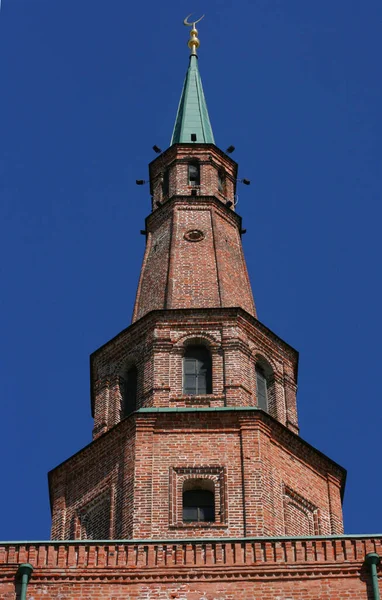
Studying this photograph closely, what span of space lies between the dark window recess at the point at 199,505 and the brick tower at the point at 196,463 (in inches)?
1.1

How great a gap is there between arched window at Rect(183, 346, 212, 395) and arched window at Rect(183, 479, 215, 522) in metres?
2.87

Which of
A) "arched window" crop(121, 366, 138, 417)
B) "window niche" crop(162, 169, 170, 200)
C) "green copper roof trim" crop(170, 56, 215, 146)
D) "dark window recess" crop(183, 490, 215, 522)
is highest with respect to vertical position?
"green copper roof trim" crop(170, 56, 215, 146)

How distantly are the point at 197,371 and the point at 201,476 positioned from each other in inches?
138

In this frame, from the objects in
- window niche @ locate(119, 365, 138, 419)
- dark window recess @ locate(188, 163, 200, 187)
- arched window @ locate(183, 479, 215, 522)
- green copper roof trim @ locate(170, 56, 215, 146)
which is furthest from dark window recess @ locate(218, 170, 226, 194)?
arched window @ locate(183, 479, 215, 522)

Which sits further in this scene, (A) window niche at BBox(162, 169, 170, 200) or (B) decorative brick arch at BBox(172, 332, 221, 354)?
(A) window niche at BBox(162, 169, 170, 200)

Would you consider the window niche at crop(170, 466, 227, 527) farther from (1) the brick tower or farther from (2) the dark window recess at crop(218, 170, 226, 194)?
(2) the dark window recess at crop(218, 170, 226, 194)

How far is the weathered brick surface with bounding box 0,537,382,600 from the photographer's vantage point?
99.0ft

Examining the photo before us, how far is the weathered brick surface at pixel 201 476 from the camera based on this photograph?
33.4 m

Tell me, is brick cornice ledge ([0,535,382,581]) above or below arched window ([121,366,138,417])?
below

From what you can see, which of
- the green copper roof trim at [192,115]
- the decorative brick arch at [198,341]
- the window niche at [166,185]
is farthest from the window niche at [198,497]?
the green copper roof trim at [192,115]

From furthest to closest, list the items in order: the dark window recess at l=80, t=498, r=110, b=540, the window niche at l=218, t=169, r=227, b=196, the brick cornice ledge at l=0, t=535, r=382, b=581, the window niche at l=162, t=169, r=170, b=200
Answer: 1. the window niche at l=218, t=169, r=227, b=196
2. the window niche at l=162, t=169, r=170, b=200
3. the dark window recess at l=80, t=498, r=110, b=540
4. the brick cornice ledge at l=0, t=535, r=382, b=581

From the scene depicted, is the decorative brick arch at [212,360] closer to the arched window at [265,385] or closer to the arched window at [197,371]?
the arched window at [197,371]

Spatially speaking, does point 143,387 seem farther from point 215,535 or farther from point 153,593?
point 153,593

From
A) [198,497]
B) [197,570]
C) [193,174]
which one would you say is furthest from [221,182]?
[197,570]
